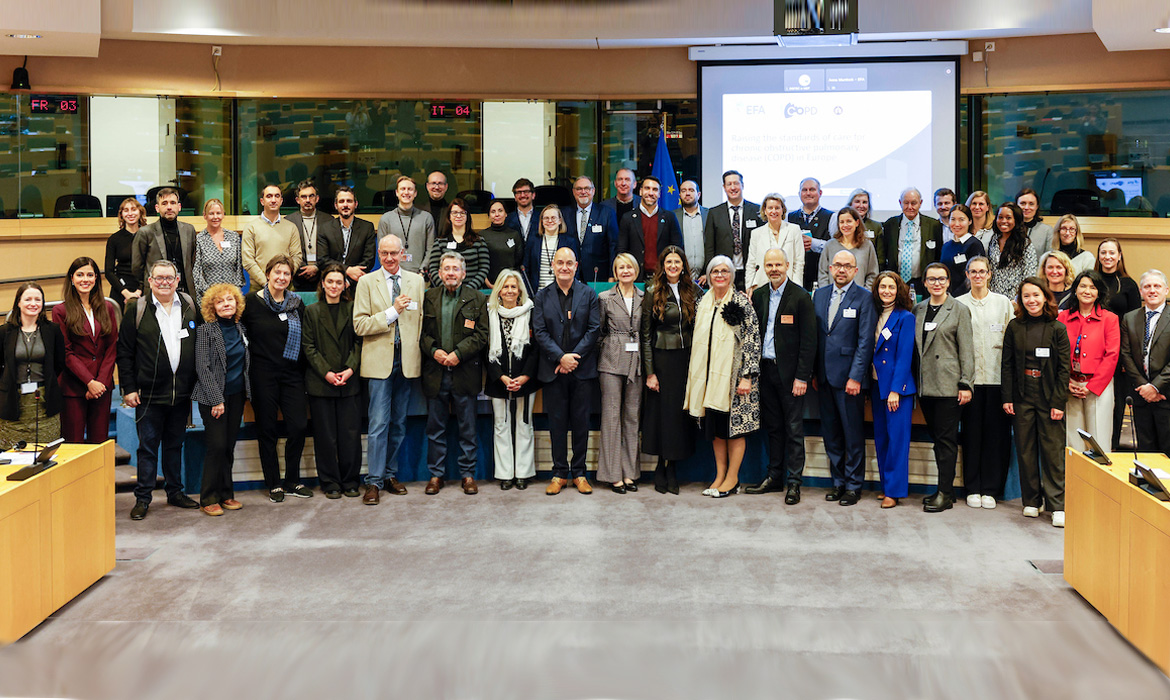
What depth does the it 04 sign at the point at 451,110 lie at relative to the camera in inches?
374

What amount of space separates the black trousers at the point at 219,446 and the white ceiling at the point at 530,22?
413cm

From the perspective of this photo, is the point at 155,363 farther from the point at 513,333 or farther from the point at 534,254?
the point at 534,254

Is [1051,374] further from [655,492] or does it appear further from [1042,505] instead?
[655,492]

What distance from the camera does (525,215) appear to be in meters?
7.59

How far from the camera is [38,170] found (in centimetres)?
895

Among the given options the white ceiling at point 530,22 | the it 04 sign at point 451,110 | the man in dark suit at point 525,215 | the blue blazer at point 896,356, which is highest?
the white ceiling at point 530,22

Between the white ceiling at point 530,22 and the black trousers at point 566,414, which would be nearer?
the black trousers at point 566,414

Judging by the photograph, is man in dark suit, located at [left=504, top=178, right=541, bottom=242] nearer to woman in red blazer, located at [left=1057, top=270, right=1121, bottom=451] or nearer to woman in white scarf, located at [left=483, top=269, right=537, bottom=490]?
woman in white scarf, located at [left=483, top=269, right=537, bottom=490]

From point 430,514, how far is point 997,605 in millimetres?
3268

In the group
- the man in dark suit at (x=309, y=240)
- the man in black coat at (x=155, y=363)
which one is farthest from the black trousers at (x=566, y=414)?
the man in black coat at (x=155, y=363)

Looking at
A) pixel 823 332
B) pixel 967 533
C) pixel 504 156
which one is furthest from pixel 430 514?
pixel 504 156

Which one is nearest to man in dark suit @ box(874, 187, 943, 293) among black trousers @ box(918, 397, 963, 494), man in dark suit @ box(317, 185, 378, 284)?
black trousers @ box(918, 397, 963, 494)

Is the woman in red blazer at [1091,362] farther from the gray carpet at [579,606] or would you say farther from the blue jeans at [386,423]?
the blue jeans at [386,423]

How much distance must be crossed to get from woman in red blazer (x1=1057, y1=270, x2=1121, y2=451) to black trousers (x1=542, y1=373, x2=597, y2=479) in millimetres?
3029
